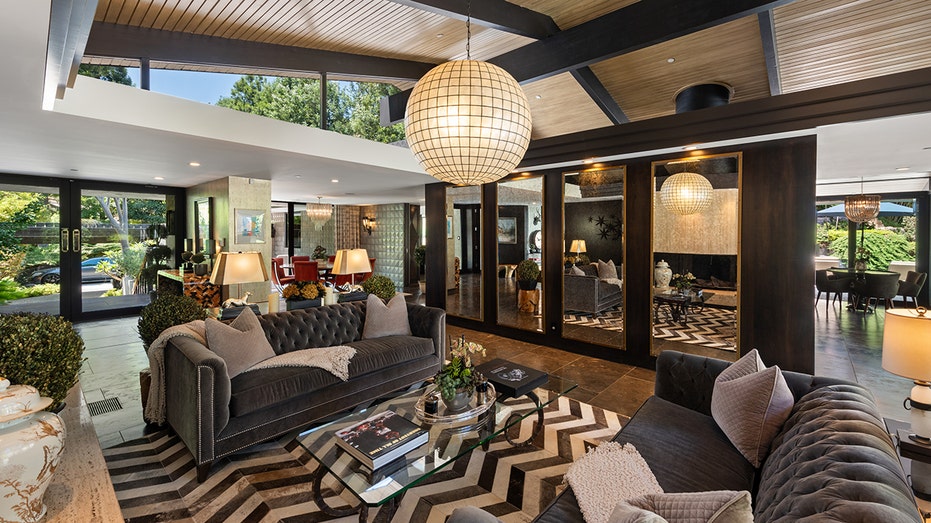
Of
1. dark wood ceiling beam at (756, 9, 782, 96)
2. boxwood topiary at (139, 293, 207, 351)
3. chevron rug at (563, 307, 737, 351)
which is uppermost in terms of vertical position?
dark wood ceiling beam at (756, 9, 782, 96)

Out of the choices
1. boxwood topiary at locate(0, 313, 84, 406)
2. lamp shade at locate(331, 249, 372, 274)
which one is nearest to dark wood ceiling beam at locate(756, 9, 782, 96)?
lamp shade at locate(331, 249, 372, 274)

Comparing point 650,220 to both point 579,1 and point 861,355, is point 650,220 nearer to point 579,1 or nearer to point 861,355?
point 579,1

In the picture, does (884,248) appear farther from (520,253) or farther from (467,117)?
(467,117)

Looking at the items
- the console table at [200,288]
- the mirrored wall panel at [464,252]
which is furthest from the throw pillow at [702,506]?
the console table at [200,288]

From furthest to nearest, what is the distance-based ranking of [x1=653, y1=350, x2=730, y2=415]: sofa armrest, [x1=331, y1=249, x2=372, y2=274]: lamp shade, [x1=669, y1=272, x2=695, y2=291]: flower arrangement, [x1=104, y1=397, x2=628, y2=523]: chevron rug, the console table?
the console table, [x1=331, y1=249, x2=372, y2=274]: lamp shade, [x1=669, y1=272, x2=695, y2=291]: flower arrangement, [x1=653, y1=350, x2=730, y2=415]: sofa armrest, [x1=104, y1=397, x2=628, y2=523]: chevron rug

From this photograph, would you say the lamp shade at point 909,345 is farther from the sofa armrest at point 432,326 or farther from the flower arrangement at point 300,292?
the flower arrangement at point 300,292

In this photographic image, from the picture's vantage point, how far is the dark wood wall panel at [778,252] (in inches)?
151

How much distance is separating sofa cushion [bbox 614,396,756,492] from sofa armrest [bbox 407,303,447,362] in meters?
2.22

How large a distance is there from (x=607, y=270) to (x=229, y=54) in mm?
5055

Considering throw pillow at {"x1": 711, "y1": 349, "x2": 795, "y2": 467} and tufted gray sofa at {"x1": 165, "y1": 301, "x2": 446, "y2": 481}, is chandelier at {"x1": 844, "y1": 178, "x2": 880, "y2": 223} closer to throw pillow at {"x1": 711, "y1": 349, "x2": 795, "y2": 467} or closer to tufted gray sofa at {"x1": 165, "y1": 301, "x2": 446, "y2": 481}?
throw pillow at {"x1": 711, "y1": 349, "x2": 795, "y2": 467}

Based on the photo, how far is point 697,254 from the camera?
451 cm

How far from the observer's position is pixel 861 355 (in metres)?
5.12

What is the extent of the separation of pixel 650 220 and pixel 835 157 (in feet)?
8.29

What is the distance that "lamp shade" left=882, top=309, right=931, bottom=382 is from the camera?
1917 millimetres
